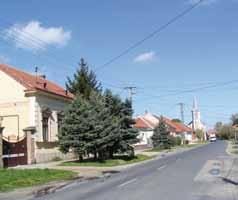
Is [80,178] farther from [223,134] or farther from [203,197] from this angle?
[223,134]

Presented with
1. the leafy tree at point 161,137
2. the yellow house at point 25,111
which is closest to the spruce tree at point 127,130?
the yellow house at point 25,111

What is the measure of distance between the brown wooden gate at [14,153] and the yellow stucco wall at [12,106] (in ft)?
9.33

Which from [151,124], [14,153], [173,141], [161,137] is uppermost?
[151,124]

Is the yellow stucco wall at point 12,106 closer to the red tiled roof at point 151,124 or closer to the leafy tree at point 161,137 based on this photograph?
the leafy tree at point 161,137

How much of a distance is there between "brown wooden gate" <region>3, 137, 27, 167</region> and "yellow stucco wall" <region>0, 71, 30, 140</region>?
284 centimetres

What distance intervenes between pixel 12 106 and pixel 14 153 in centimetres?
644

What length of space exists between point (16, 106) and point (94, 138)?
24.9 feet

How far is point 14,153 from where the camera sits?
30766mm

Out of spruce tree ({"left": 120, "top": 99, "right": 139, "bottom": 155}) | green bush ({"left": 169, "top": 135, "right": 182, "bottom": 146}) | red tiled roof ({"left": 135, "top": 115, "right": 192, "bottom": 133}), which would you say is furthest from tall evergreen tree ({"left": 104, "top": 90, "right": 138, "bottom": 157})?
red tiled roof ({"left": 135, "top": 115, "right": 192, "bottom": 133})

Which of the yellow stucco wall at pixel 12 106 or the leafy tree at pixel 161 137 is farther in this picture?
the leafy tree at pixel 161 137

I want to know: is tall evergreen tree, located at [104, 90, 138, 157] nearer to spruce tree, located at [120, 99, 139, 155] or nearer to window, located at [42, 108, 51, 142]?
spruce tree, located at [120, 99, 139, 155]

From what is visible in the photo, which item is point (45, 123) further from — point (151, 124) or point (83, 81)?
point (151, 124)

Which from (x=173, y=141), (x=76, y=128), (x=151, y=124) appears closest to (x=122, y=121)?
(x=76, y=128)

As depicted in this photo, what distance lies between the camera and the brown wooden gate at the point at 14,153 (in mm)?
29531
